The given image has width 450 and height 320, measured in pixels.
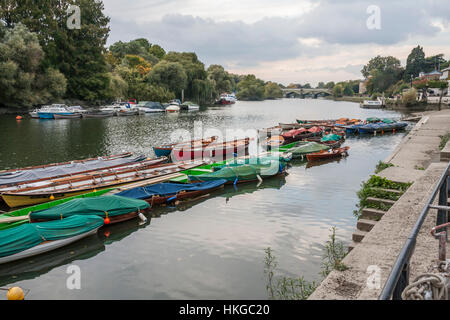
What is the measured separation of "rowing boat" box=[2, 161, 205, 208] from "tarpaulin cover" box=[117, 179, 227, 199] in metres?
2.08

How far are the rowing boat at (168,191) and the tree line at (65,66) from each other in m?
50.5

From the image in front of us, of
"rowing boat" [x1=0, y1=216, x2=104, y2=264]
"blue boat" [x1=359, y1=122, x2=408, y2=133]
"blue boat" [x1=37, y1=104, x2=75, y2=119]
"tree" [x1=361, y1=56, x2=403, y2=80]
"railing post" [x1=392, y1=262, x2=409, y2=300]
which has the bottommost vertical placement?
"rowing boat" [x1=0, y1=216, x2=104, y2=264]

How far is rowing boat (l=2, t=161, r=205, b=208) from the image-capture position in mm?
15977

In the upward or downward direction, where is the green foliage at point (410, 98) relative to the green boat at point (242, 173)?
upward

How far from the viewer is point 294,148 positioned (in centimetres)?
2864

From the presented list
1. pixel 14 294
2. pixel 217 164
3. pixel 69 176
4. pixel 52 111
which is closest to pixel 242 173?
pixel 217 164

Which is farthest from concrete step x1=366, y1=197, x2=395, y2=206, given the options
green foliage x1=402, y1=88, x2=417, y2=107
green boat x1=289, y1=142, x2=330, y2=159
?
green foliage x1=402, y1=88, x2=417, y2=107

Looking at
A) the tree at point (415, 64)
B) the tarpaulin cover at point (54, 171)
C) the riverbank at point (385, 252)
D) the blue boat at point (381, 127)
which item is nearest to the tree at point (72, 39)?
the tarpaulin cover at point (54, 171)

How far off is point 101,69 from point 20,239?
7115cm

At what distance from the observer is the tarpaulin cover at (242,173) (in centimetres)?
1928

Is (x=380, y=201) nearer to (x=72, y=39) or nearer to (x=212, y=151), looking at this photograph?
(x=212, y=151)

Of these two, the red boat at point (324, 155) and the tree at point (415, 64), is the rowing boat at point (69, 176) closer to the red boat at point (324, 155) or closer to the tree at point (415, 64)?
the red boat at point (324, 155)

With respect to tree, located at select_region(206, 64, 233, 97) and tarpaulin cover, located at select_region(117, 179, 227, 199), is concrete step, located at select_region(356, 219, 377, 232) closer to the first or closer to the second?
tarpaulin cover, located at select_region(117, 179, 227, 199)

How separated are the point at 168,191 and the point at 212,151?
1125 cm
